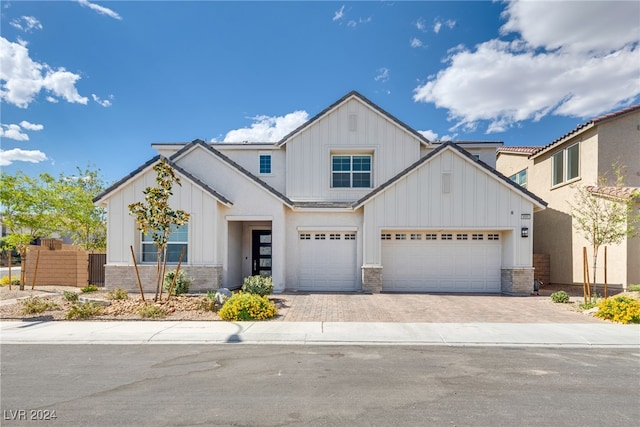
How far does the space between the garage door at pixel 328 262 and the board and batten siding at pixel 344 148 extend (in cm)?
234

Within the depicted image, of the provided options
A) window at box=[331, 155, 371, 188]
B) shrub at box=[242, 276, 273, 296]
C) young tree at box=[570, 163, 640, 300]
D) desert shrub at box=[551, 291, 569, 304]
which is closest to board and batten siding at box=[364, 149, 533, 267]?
desert shrub at box=[551, 291, 569, 304]

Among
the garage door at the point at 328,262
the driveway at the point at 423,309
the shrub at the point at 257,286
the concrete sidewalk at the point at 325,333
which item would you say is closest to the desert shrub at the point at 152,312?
the concrete sidewalk at the point at 325,333

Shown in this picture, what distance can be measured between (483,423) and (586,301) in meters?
9.67

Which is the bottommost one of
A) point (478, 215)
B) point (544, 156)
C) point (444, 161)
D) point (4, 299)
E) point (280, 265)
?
point (4, 299)

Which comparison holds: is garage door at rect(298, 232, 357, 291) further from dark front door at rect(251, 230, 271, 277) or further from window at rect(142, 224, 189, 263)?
window at rect(142, 224, 189, 263)

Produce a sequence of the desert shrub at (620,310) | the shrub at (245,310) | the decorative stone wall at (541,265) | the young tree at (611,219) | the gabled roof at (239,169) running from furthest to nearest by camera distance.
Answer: the decorative stone wall at (541,265) → the gabled roof at (239,169) → the young tree at (611,219) → the shrub at (245,310) → the desert shrub at (620,310)

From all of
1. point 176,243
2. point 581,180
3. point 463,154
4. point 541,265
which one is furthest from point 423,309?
point 581,180

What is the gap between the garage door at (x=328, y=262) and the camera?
46.5 ft

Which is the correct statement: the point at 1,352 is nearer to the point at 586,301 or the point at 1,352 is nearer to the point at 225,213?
the point at 225,213

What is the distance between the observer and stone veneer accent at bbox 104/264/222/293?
41.9ft

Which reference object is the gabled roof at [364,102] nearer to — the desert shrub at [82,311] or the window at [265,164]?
the window at [265,164]

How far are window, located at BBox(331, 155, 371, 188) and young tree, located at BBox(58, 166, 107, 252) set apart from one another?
42.7 feet

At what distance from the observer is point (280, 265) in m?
13.6

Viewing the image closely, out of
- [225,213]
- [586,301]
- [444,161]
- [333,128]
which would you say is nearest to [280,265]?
[225,213]
